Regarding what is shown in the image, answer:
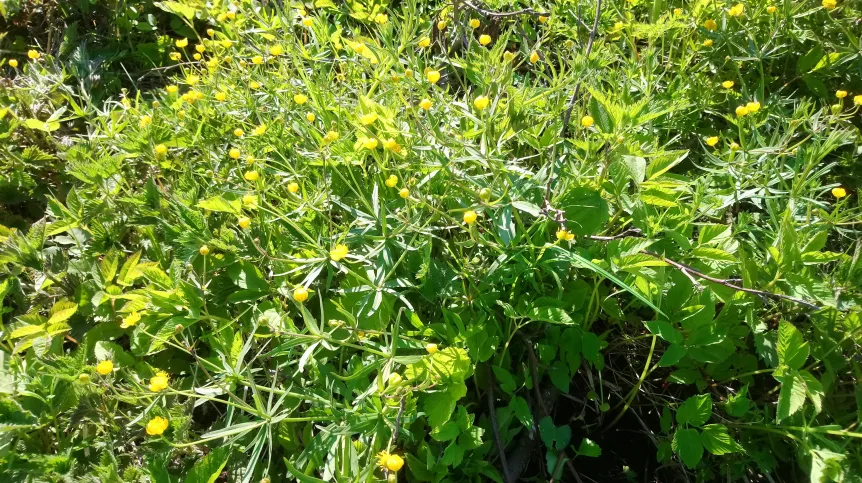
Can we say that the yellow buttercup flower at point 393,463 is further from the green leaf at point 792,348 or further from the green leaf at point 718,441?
the green leaf at point 792,348

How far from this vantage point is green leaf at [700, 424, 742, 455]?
1.19 metres

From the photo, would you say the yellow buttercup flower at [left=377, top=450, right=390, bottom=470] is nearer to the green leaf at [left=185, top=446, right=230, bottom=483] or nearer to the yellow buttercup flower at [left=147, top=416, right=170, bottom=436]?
the green leaf at [left=185, top=446, right=230, bottom=483]

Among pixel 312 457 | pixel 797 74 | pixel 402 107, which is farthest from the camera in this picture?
pixel 797 74

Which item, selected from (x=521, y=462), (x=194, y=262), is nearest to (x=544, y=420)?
(x=521, y=462)

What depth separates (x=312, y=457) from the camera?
1.18 m

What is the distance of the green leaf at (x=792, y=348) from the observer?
1145mm

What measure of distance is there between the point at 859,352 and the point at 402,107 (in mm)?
1220

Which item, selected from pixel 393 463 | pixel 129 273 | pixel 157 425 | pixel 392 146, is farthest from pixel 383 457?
pixel 129 273

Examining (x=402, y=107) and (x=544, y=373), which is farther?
(x=402, y=107)

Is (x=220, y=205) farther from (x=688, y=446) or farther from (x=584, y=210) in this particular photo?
(x=688, y=446)

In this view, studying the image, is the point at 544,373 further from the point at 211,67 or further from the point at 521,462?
the point at 211,67

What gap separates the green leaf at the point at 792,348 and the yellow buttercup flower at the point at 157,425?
4.06ft

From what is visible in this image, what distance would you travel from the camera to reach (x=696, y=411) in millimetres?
1220

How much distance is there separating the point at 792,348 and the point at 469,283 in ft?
2.16
